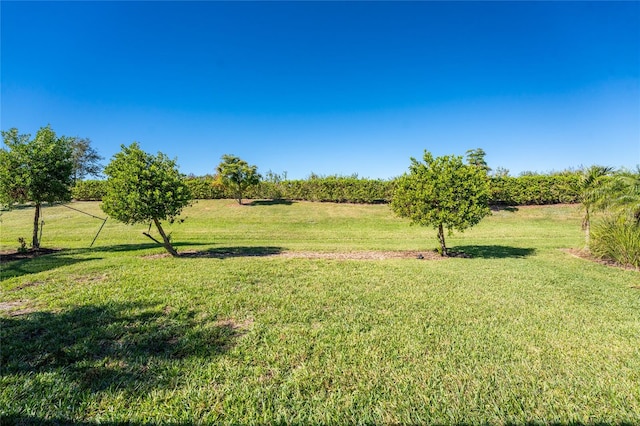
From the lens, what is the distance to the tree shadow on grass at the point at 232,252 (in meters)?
11.9

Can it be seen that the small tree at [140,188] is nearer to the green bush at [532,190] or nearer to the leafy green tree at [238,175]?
the leafy green tree at [238,175]

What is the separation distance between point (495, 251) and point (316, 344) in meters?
12.0

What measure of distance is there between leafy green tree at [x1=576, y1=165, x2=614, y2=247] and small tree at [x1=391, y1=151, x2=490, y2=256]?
481 cm

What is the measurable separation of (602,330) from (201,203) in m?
32.3

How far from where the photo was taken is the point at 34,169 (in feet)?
40.5

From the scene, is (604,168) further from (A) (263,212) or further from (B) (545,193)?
(A) (263,212)

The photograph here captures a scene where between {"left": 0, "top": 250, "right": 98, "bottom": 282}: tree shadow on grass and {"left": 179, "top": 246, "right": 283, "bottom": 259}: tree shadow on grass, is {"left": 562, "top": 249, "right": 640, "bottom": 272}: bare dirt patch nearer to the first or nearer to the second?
{"left": 179, "top": 246, "right": 283, "bottom": 259}: tree shadow on grass

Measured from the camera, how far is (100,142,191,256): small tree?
34.7 ft

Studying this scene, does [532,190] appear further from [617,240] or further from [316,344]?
[316,344]

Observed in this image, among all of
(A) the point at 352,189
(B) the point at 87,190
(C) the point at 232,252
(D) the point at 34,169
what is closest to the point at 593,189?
(C) the point at 232,252

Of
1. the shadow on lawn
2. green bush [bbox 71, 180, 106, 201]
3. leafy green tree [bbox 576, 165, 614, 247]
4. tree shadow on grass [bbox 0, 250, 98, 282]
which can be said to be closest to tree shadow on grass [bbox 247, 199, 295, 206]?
green bush [bbox 71, 180, 106, 201]

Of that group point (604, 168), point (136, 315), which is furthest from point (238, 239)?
point (604, 168)

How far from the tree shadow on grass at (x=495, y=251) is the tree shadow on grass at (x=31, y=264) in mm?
14617

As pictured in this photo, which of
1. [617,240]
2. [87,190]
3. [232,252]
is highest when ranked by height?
[87,190]
